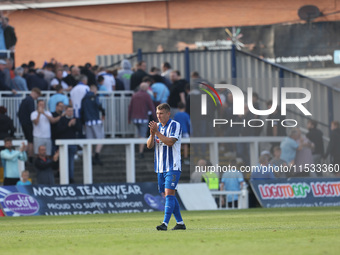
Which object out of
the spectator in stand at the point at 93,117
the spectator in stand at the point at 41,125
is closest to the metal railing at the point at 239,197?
the spectator in stand at the point at 93,117

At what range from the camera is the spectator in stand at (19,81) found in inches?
1063

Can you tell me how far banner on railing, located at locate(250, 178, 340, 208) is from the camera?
24938mm

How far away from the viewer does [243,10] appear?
165ft

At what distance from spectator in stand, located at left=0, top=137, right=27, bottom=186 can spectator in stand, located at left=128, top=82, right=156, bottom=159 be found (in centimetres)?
441

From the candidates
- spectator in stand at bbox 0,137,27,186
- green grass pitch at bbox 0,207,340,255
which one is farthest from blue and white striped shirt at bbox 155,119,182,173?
spectator in stand at bbox 0,137,27,186

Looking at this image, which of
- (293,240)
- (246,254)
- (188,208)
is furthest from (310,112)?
(246,254)

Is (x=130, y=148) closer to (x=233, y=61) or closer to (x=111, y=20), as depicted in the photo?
(x=233, y=61)

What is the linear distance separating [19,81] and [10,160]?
4301 mm

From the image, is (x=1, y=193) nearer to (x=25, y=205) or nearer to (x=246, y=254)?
(x=25, y=205)

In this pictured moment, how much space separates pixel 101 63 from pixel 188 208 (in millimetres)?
21769

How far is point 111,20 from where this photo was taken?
51.2 m

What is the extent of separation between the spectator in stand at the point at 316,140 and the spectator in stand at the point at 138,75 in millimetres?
5518

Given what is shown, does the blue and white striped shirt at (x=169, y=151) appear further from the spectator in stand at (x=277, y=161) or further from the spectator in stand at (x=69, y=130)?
the spectator in stand at (x=277, y=161)

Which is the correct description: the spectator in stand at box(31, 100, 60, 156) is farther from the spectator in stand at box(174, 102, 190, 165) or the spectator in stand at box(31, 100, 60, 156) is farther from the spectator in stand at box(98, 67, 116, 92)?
the spectator in stand at box(98, 67, 116, 92)
